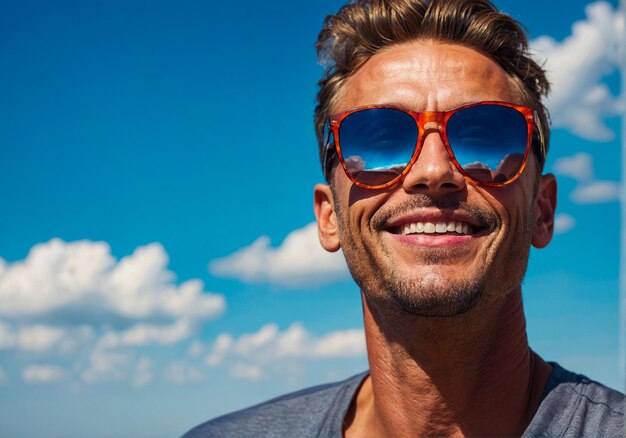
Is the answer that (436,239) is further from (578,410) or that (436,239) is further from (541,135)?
(578,410)

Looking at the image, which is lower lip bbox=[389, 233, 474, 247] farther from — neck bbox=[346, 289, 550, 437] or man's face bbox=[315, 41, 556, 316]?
neck bbox=[346, 289, 550, 437]

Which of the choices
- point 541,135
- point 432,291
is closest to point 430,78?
point 541,135

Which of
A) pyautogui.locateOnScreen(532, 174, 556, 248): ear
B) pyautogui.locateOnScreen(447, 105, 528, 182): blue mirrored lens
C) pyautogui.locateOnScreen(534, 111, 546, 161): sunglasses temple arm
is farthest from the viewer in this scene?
pyautogui.locateOnScreen(532, 174, 556, 248): ear

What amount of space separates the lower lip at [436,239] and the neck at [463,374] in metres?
0.42

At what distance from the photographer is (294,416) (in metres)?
4.93

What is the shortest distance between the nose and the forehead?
0.71 feet

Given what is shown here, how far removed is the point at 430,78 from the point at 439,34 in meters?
0.48

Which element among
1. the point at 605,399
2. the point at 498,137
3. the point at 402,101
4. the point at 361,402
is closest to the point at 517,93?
the point at 498,137

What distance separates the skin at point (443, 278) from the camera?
386cm

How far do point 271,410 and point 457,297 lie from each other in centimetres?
205

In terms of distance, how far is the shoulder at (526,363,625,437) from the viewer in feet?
12.1

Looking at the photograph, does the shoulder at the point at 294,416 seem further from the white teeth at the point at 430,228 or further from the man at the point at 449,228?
the white teeth at the point at 430,228

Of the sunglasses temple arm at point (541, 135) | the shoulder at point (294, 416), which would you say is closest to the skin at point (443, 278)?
the sunglasses temple arm at point (541, 135)

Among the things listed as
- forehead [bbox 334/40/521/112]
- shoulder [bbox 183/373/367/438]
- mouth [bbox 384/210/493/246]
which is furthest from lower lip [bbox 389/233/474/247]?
shoulder [bbox 183/373/367/438]
